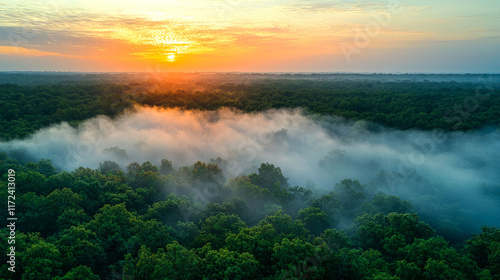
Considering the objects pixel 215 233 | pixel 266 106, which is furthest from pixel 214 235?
pixel 266 106

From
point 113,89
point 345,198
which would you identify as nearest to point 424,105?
point 345,198

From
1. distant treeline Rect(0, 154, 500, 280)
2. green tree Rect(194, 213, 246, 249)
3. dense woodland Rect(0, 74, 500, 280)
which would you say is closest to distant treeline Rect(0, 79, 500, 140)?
dense woodland Rect(0, 74, 500, 280)

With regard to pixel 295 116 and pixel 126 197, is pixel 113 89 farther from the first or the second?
pixel 126 197

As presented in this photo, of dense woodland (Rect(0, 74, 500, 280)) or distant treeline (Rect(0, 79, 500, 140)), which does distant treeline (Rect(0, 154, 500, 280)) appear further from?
distant treeline (Rect(0, 79, 500, 140))

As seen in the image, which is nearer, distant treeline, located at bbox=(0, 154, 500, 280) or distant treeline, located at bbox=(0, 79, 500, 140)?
distant treeline, located at bbox=(0, 154, 500, 280)

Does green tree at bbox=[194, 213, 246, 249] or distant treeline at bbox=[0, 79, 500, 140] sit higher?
distant treeline at bbox=[0, 79, 500, 140]

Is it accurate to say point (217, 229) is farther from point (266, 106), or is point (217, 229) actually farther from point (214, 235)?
point (266, 106)

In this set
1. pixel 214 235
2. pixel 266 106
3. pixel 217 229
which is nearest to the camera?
pixel 214 235

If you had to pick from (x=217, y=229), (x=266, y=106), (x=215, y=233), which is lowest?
(x=215, y=233)
